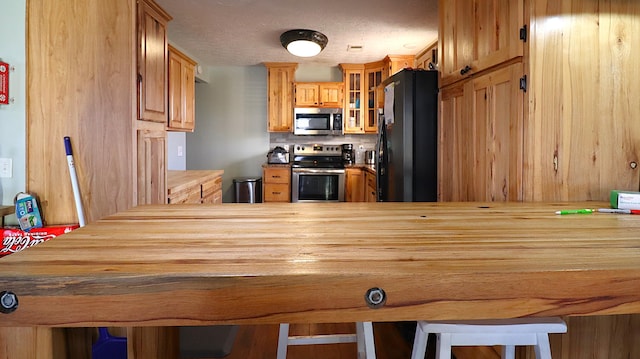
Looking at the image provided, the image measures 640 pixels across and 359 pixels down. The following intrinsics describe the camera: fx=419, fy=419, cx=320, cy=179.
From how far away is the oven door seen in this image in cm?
525

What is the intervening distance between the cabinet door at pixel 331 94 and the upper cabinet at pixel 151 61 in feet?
9.69

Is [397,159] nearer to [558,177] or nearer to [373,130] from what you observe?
[558,177]

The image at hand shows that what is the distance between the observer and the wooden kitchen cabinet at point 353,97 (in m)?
5.53

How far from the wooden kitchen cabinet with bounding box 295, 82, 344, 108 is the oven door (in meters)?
0.90

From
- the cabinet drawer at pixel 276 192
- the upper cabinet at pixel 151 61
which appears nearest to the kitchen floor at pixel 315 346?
the upper cabinet at pixel 151 61

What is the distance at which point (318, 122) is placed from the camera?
5.52 metres

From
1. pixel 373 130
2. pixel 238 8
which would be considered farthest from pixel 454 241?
pixel 373 130

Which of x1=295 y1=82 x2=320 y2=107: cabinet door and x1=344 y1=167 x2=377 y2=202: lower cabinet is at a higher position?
x1=295 y1=82 x2=320 y2=107: cabinet door

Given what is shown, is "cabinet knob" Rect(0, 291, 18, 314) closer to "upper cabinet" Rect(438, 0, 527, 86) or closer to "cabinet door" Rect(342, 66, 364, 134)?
"upper cabinet" Rect(438, 0, 527, 86)

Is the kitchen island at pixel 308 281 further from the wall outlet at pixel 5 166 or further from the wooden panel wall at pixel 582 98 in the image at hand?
the wall outlet at pixel 5 166

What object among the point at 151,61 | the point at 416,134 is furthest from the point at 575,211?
the point at 151,61

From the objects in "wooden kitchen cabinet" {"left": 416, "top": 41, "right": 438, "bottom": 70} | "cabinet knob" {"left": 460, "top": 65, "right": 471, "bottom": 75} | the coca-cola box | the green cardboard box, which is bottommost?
the coca-cola box

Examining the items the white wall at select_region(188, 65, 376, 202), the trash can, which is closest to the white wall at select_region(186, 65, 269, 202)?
the white wall at select_region(188, 65, 376, 202)

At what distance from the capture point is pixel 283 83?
5.49 metres
